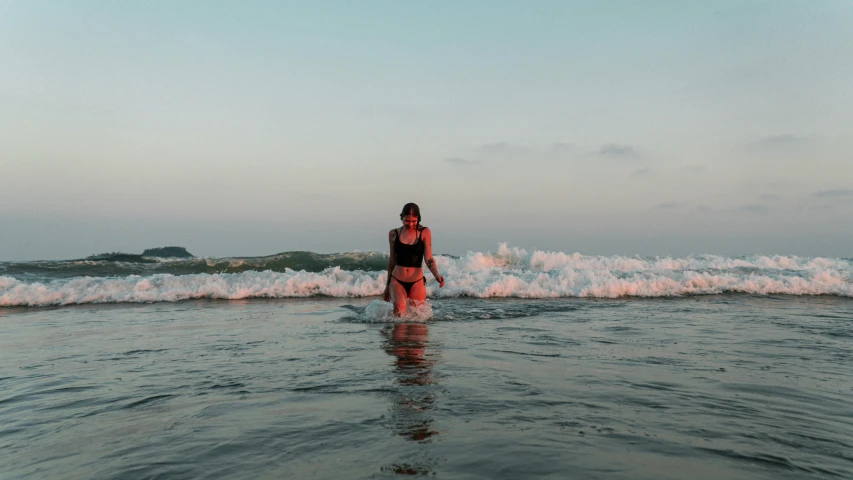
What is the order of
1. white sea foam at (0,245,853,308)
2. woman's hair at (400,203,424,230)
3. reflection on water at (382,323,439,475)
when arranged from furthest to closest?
white sea foam at (0,245,853,308) < woman's hair at (400,203,424,230) < reflection on water at (382,323,439,475)

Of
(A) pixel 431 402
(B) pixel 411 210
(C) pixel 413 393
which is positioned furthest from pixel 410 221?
(A) pixel 431 402

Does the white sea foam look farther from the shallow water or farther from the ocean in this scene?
the shallow water

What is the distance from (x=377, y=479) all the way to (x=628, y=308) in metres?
11.2

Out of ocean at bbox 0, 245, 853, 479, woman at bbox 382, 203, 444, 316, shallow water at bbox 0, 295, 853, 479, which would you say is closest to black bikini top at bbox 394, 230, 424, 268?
woman at bbox 382, 203, 444, 316

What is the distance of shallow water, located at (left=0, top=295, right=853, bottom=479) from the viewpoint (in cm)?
298

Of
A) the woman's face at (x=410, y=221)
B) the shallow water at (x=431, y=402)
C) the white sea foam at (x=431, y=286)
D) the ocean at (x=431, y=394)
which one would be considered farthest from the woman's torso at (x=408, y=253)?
the white sea foam at (x=431, y=286)

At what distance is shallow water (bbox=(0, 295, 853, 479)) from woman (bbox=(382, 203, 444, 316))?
1.08m

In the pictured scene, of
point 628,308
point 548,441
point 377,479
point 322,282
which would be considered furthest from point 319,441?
point 322,282

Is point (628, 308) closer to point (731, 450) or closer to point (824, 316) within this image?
point (824, 316)

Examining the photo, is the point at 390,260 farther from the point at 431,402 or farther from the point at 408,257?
the point at 431,402

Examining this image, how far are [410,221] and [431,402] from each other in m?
5.29

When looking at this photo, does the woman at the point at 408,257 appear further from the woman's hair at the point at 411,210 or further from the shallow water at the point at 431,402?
the shallow water at the point at 431,402

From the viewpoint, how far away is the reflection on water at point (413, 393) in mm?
2920

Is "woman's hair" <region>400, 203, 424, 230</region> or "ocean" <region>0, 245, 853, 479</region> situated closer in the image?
"ocean" <region>0, 245, 853, 479</region>
